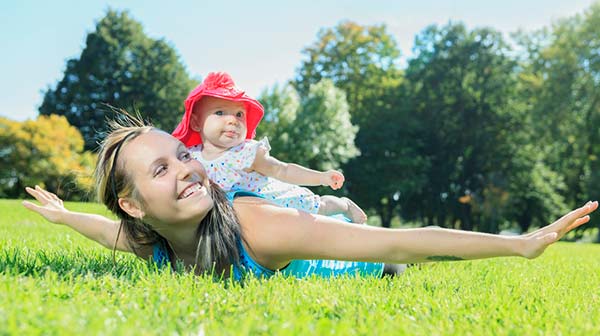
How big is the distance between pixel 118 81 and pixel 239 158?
34436 mm

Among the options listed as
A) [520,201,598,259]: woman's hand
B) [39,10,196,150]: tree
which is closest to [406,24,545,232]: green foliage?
[39,10,196,150]: tree

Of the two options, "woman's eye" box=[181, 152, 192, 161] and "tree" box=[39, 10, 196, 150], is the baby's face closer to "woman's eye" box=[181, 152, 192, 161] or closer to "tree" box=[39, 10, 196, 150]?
"woman's eye" box=[181, 152, 192, 161]

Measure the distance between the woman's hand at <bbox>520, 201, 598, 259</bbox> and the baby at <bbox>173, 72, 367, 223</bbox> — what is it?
2.10 metres

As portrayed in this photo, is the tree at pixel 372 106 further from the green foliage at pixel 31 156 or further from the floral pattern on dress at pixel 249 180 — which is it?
the floral pattern on dress at pixel 249 180

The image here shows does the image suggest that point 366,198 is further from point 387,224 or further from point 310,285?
point 310,285

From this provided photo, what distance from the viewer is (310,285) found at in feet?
10.4

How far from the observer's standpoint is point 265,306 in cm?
265

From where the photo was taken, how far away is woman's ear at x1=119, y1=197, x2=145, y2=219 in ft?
11.7

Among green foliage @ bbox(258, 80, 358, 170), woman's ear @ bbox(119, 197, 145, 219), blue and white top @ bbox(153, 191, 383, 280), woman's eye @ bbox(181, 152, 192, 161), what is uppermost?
green foliage @ bbox(258, 80, 358, 170)

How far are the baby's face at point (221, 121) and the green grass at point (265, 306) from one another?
1.69m

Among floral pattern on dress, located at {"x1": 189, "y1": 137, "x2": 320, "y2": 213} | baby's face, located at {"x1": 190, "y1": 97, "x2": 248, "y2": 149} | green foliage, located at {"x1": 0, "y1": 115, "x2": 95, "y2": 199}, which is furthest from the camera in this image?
green foliage, located at {"x1": 0, "y1": 115, "x2": 95, "y2": 199}

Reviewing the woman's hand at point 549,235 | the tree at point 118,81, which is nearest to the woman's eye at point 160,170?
the woman's hand at point 549,235

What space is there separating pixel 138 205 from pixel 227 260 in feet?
2.06

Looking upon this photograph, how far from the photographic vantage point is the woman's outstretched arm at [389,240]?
3.14 metres
